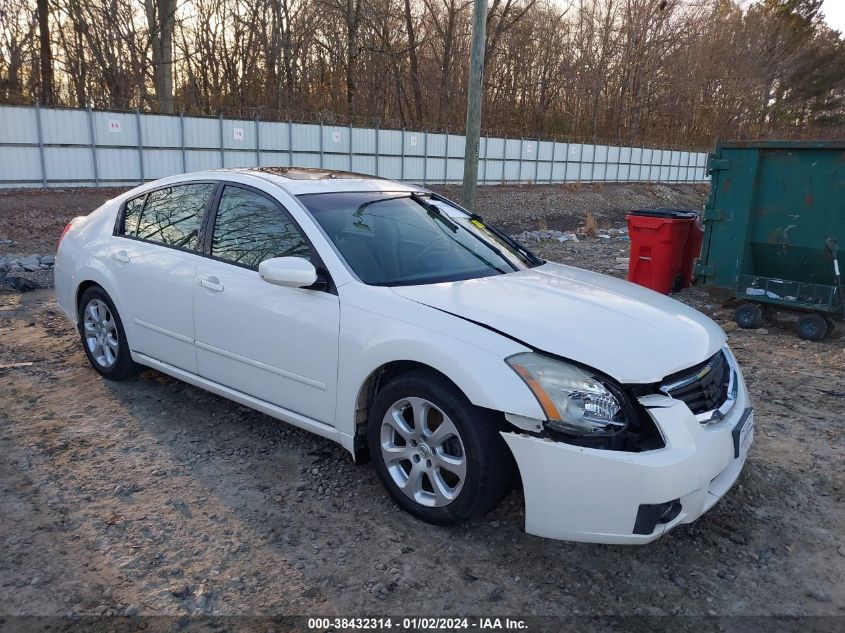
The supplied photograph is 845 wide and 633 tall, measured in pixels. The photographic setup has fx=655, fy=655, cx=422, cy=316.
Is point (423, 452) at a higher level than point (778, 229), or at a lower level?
lower

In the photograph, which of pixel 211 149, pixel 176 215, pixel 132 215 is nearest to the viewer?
pixel 176 215

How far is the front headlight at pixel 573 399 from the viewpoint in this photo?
2.60m

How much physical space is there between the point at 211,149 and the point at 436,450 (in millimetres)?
19339

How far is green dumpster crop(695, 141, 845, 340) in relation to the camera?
6695mm

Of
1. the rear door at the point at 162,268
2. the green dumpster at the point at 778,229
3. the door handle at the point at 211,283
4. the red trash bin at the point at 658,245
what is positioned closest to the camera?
the door handle at the point at 211,283

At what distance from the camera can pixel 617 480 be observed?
251cm

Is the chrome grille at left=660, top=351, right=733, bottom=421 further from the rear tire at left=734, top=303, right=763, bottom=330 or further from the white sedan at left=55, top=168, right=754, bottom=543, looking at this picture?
the rear tire at left=734, top=303, right=763, bottom=330

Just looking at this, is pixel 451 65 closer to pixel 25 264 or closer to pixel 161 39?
pixel 161 39

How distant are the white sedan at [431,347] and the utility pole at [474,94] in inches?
228

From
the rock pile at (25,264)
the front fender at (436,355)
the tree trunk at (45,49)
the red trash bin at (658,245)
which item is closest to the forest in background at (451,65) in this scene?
the tree trunk at (45,49)

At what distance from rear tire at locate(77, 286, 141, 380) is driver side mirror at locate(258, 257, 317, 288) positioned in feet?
5.98

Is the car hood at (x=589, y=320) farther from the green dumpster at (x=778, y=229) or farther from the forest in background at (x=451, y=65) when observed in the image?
the forest in background at (x=451, y=65)

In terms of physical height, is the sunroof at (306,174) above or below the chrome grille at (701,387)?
above

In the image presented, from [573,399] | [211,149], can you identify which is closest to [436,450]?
[573,399]
